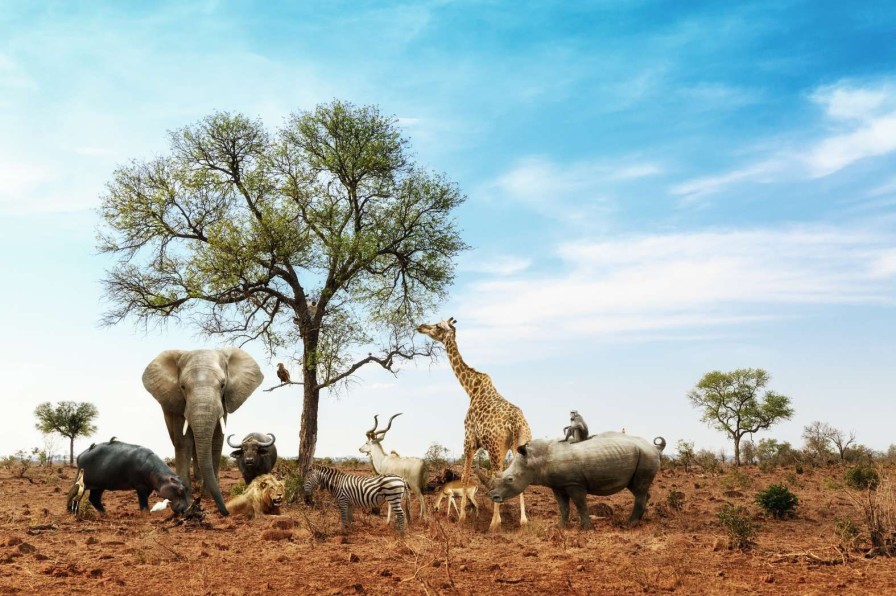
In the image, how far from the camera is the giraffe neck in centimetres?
1656

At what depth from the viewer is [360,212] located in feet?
80.8

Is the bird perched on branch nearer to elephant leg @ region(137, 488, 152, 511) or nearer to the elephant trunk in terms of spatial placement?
the elephant trunk

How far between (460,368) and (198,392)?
531 centimetres

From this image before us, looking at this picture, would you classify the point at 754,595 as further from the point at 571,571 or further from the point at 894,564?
the point at 894,564

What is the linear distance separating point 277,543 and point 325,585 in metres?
3.13

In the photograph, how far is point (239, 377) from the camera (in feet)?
56.1

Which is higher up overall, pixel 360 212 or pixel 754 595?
pixel 360 212

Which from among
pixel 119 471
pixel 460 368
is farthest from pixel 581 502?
pixel 119 471

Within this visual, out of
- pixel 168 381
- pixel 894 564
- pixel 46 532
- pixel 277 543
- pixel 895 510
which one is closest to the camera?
pixel 894 564

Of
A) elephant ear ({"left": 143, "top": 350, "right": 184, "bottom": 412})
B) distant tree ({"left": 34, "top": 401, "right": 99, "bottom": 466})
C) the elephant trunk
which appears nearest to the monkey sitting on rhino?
the elephant trunk

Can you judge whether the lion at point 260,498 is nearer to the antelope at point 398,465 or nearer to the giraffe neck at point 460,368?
the antelope at point 398,465

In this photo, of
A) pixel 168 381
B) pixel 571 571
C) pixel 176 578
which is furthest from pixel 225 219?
pixel 571 571

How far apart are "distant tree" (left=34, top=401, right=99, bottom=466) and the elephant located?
28.2 metres

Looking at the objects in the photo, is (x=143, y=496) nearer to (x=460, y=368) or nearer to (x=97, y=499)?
(x=97, y=499)
